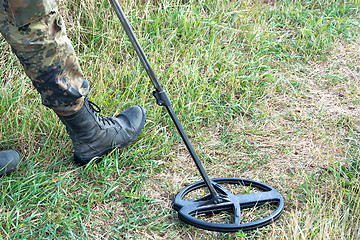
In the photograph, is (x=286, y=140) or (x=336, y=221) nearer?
(x=336, y=221)

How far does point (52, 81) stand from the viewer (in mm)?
1938

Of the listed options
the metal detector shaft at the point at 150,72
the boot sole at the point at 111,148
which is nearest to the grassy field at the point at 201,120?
the boot sole at the point at 111,148

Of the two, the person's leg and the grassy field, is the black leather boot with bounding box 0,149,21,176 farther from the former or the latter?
the person's leg

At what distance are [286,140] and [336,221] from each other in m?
0.82

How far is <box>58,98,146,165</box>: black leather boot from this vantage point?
224 cm

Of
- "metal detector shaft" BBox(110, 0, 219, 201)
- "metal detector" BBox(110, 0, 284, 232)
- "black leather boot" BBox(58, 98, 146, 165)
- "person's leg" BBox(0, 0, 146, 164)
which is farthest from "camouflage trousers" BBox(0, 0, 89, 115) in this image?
"metal detector" BBox(110, 0, 284, 232)

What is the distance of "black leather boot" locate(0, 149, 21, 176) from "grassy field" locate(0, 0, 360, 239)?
61 mm

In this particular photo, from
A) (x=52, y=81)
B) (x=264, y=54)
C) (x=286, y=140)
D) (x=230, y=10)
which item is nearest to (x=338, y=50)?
(x=264, y=54)

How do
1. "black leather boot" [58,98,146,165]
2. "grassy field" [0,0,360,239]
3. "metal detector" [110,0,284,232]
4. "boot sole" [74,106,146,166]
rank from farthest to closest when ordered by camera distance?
"boot sole" [74,106,146,166]
"black leather boot" [58,98,146,165]
"grassy field" [0,0,360,239]
"metal detector" [110,0,284,232]

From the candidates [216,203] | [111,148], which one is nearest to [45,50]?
[111,148]

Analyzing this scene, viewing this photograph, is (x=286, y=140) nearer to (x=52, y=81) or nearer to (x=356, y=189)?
(x=356, y=189)

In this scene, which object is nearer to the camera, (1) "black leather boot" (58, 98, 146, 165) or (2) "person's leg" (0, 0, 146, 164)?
(2) "person's leg" (0, 0, 146, 164)

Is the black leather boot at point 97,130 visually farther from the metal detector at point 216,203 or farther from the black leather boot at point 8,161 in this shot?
the metal detector at point 216,203

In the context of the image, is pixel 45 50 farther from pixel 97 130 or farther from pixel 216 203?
pixel 216 203
